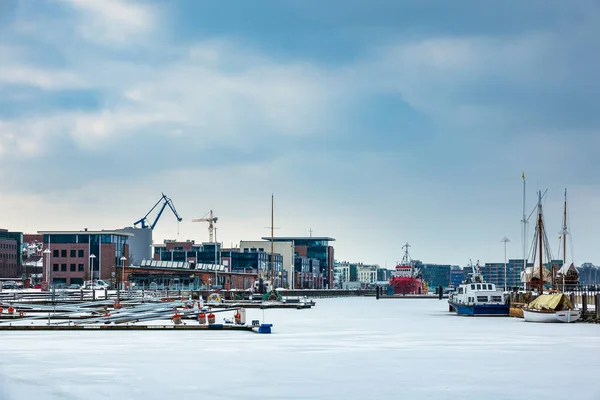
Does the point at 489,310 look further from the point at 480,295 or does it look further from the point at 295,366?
the point at 295,366

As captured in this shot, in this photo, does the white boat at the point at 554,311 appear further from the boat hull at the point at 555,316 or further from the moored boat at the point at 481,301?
the moored boat at the point at 481,301

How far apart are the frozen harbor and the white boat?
74.4 feet

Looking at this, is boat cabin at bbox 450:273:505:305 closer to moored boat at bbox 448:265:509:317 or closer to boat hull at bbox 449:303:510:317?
moored boat at bbox 448:265:509:317

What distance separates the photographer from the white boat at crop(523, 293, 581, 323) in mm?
95062

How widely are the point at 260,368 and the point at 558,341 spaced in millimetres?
28567

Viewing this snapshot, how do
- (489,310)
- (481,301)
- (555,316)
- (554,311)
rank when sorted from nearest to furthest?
1. (555,316)
2. (554,311)
3. (489,310)
4. (481,301)

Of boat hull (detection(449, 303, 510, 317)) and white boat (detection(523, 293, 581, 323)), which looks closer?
white boat (detection(523, 293, 581, 323))

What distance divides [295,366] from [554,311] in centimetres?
5614

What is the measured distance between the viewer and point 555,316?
314 ft

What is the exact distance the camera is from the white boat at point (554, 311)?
95.1 m

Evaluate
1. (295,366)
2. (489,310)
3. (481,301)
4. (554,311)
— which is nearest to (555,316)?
(554,311)

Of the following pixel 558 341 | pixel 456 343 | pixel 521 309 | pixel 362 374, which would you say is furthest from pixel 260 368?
pixel 521 309

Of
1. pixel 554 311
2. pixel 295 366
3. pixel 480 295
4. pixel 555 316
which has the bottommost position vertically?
pixel 555 316

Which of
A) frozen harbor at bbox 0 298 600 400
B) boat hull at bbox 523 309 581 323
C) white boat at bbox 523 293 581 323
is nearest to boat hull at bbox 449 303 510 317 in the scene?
white boat at bbox 523 293 581 323
